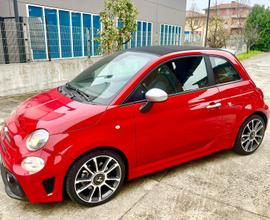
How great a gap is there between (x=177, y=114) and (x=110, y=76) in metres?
0.89

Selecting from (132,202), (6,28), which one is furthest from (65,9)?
(132,202)

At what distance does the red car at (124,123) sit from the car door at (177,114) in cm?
1

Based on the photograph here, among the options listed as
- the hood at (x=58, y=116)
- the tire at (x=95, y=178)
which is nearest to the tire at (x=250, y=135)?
the tire at (x=95, y=178)

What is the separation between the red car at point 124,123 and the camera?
2.41 m

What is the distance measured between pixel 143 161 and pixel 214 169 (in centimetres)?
111

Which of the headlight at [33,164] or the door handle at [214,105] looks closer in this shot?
the headlight at [33,164]

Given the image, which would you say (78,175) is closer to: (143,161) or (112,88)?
(143,161)

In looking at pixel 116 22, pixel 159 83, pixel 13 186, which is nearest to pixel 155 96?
pixel 159 83

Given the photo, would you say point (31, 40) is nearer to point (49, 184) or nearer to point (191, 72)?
point (191, 72)

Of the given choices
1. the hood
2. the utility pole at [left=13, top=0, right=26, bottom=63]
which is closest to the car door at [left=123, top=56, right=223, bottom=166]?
the hood

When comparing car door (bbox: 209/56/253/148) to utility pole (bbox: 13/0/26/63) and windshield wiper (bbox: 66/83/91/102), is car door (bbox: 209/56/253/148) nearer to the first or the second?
windshield wiper (bbox: 66/83/91/102)

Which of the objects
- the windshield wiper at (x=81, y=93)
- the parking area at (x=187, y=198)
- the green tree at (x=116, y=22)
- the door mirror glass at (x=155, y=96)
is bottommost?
the parking area at (x=187, y=198)

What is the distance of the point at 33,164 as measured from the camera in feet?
7.65

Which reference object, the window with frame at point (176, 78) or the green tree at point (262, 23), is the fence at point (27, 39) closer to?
the window with frame at point (176, 78)
